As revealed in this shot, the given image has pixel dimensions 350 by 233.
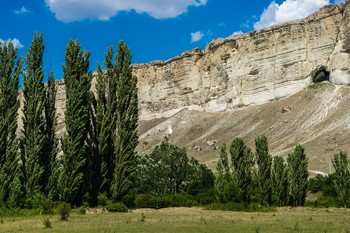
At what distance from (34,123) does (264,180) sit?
16.6 meters

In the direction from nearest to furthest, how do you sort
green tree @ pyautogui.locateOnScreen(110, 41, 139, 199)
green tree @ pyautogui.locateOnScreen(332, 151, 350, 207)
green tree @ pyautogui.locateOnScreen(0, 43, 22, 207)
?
1. green tree @ pyautogui.locateOnScreen(0, 43, 22, 207)
2. green tree @ pyautogui.locateOnScreen(110, 41, 139, 199)
3. green tree @ pyautogui.locateOnScreen(332, 151, 350, 207)

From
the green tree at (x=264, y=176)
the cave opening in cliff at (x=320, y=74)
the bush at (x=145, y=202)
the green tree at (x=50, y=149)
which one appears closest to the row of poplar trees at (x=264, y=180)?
the green tree at (x=264, y=176)

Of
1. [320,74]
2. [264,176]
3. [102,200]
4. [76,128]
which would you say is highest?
[320,74]

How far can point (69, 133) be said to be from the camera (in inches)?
1141

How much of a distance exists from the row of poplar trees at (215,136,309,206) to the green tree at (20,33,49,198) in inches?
519

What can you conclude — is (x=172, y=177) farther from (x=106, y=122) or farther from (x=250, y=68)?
(x=250, y=68)

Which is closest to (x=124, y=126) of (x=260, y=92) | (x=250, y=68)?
(x=260, y=92)

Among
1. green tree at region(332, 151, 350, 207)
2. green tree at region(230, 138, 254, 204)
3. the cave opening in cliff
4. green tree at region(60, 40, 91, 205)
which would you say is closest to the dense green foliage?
green tree at region(230, 138, 254, 204)

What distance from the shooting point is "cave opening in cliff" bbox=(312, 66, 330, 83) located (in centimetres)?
8556

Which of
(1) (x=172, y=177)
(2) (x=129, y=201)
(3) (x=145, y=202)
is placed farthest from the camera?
(1) (x=172, y=177)

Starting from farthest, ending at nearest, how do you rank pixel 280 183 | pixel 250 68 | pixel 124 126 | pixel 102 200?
pixel 250 68 < pixel 280 183 < pixel 124 126 < pixel 102 200

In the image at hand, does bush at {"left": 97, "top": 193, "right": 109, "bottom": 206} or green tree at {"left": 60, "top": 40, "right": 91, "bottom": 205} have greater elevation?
green tree at {"left": 60, "top": 40, "right": 91, "bottom": 205}

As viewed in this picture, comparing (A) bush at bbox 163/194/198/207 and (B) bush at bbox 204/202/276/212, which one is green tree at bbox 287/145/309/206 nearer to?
(B) bush at bbox 204/202/276/212

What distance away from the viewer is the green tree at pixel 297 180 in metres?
34.7
